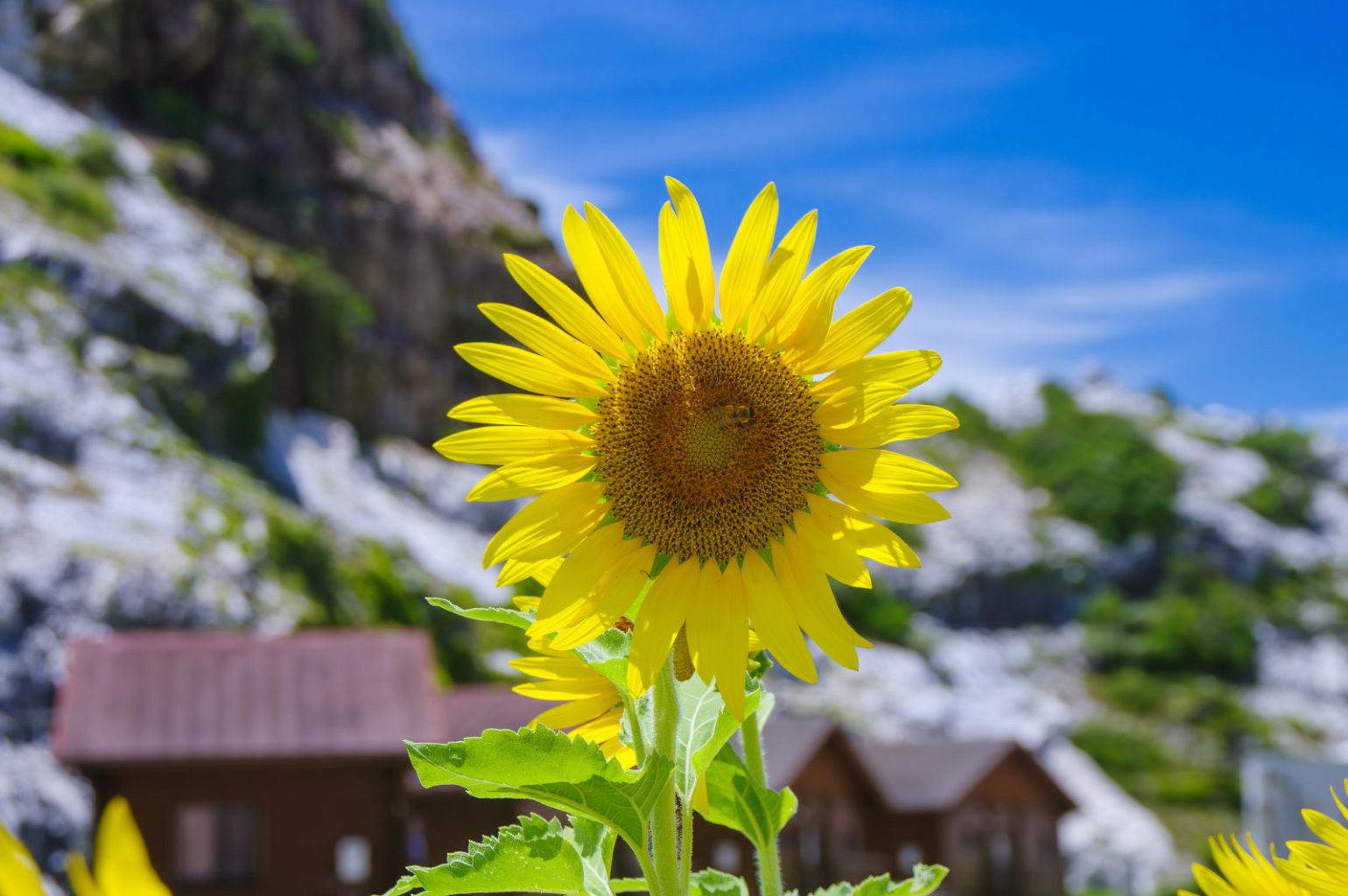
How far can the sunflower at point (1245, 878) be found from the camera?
1.22 meters

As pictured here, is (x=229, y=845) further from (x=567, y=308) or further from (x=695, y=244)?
(x=695, y=244)

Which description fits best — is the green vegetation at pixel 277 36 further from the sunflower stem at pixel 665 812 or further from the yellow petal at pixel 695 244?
the sunflower stem at pixel 665 812

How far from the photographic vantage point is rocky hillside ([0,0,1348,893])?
96.1 feet

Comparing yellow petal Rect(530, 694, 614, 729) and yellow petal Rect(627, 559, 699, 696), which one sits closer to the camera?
yellow petal Rect(627, 559, 699, 696)

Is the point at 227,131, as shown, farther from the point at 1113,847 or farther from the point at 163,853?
the point at 1113,847

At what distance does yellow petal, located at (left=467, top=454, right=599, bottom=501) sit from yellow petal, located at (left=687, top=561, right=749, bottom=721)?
0.66ft

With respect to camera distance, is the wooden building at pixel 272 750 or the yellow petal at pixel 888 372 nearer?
the yellow petal at pixel 888 372

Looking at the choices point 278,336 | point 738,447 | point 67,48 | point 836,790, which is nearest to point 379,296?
point 278,336

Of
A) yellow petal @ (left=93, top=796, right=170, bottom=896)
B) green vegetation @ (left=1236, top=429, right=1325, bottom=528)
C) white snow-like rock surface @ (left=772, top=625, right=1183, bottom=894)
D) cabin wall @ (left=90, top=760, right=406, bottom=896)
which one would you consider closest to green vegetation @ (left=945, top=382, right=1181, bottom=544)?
green vegetation @ (left=1236, top=429, right=1325, bottom=528)

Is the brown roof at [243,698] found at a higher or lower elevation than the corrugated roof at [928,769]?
higher

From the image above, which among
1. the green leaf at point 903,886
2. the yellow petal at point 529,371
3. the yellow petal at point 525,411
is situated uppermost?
the yellow petal at point 529,371

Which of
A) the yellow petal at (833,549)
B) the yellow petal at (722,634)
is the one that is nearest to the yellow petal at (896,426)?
the yellow petal at (833,549)

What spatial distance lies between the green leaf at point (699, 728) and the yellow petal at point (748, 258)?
1.50ft

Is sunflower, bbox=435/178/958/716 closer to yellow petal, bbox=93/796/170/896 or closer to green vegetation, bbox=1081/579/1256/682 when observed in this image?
yellow petal, bbox=93/796/170/896
